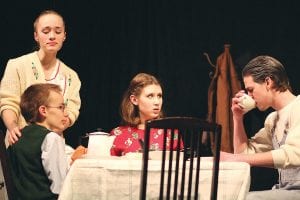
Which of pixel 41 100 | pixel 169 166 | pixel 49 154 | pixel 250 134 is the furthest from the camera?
pixel 250 134

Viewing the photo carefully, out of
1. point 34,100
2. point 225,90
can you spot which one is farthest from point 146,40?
point 34,100

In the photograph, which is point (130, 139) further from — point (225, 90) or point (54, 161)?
point (225, 90)

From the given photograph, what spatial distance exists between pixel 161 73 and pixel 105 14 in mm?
595

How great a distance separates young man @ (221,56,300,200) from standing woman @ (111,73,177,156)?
1.47 feet

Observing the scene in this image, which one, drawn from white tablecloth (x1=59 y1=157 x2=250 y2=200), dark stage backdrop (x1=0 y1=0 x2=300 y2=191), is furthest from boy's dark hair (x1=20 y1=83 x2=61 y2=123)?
dark stage backdrop (x1=0 y1=0 x2=300 y2=191)

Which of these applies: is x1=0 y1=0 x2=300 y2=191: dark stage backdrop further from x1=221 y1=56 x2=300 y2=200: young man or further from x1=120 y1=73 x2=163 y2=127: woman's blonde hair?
x1=221 y1=56 x2=300 y2=200: young man

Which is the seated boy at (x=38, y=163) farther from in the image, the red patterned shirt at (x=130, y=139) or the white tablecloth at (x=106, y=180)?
the red patterned shirt at (x=130, y=139)

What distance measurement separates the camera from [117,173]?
7.75ft

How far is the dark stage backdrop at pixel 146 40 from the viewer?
15.0ft

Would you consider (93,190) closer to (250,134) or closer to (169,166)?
(169,166)

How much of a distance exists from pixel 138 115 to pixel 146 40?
1.20 m

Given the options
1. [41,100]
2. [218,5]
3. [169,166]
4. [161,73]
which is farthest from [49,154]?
[218,5]

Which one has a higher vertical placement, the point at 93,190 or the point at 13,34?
the point at 13,34

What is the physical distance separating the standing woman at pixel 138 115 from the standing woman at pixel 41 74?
327 millimetres
